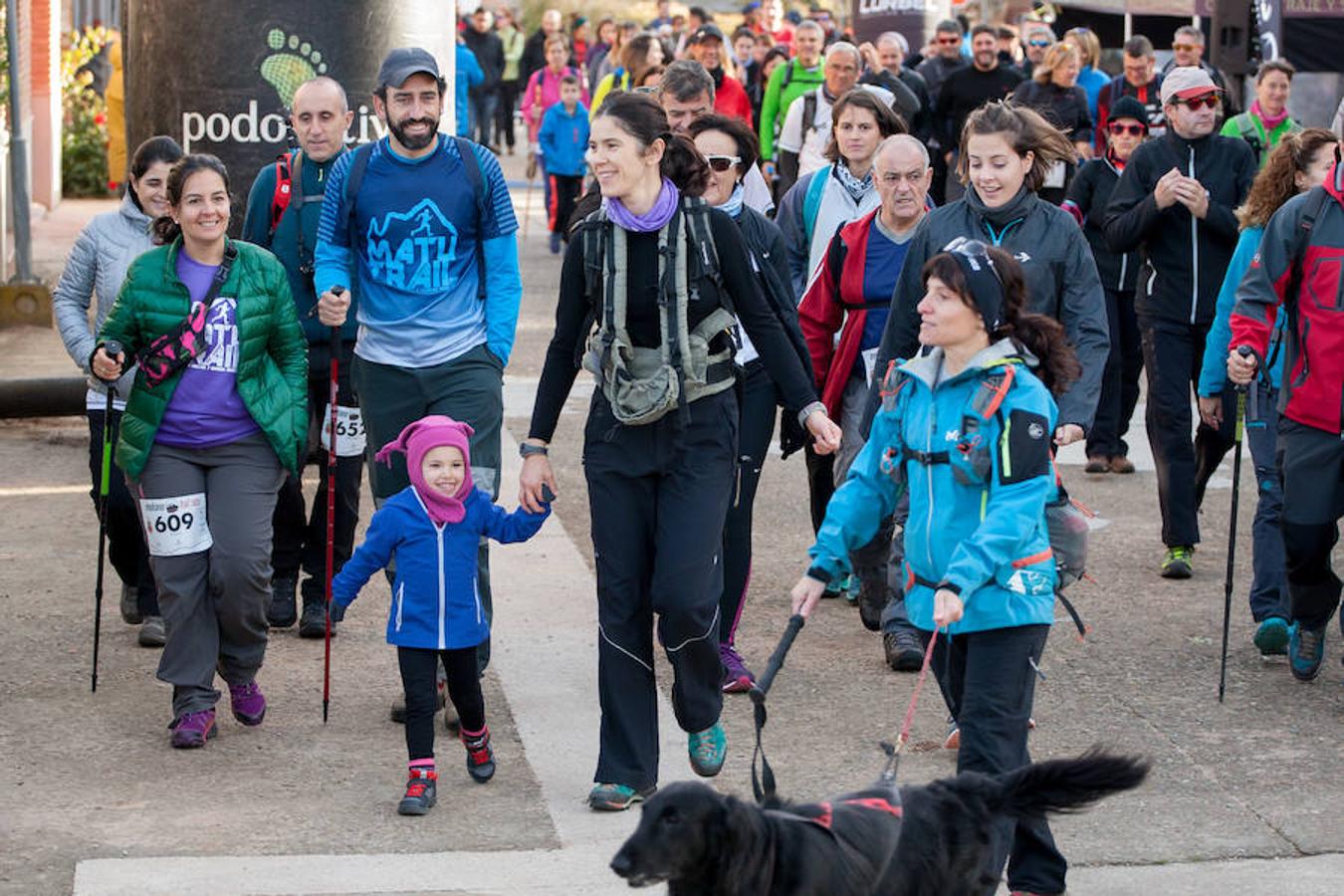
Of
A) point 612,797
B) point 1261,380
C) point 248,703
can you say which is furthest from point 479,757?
point 1261,380

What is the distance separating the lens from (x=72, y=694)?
23.4 feet

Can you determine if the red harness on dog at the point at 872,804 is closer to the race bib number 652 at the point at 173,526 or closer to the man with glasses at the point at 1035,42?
the race bib number 652 at the point at 173,526

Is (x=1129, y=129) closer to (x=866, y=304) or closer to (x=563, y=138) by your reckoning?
(x=866, y=304)

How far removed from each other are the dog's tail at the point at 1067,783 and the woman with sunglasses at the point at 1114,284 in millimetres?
6228

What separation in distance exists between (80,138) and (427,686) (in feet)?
64.7

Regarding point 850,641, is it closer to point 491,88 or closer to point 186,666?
point 186,666

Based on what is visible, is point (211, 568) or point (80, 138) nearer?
point (211, 568)

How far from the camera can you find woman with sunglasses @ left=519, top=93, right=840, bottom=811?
5910 mm

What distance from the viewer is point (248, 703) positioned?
6.79 m

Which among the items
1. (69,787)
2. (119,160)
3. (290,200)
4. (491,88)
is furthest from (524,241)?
(69,787)

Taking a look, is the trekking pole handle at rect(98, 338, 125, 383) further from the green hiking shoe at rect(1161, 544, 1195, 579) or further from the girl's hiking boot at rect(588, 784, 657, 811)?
the green hiking shoe at rect(1161, 544, 1195, 579)

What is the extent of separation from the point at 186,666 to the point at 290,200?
1.89 m

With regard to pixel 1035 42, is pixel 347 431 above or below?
below

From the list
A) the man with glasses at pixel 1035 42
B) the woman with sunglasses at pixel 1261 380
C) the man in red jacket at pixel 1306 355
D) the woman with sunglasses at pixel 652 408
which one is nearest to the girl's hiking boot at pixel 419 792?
the woman with sunglasses at pixel 652 408
